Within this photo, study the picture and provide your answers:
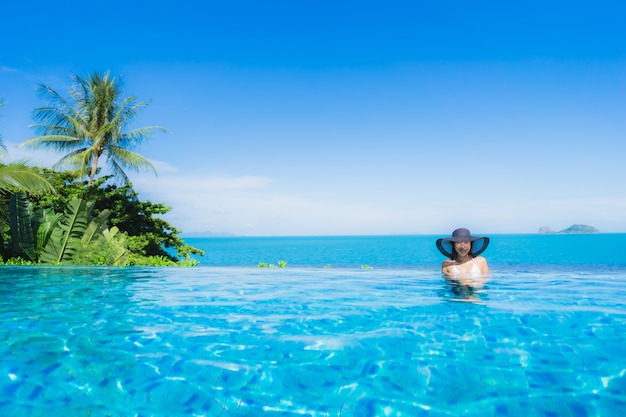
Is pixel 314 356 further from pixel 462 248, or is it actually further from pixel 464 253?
pixel 464 253

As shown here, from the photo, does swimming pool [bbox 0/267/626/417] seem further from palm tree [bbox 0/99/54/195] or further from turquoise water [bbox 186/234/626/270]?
turquoise water [bbox 186/234/626/270]

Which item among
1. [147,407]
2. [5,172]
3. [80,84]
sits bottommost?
[147,407]

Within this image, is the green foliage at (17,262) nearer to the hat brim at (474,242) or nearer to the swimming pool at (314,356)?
the swimming pool at (314,356)

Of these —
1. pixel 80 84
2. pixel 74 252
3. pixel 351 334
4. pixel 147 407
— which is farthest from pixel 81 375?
pixel 80 84

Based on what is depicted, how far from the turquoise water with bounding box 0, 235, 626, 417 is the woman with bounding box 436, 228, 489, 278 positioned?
3.31 ft

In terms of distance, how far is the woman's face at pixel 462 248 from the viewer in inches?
333

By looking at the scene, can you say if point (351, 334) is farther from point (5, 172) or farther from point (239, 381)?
point (5, 172)

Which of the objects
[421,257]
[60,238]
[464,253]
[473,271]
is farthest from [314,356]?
[421,257]

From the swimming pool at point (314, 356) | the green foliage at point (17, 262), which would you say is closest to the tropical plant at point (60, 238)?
the green foliage at point (17, 262)

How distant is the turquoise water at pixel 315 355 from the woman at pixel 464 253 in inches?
39.7

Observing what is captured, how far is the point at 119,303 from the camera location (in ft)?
24.3

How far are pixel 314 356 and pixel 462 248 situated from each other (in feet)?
17.2

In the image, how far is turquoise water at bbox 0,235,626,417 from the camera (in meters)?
3.44

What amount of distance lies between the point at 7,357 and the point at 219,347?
7.21ft
